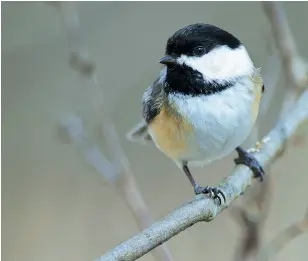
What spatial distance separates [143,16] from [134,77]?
0.43m

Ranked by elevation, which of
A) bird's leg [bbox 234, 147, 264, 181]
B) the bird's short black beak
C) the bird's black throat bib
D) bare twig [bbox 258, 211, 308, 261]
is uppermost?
the bird's short black beak

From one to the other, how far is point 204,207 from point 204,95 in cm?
40

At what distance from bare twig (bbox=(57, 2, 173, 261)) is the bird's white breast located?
8.2 inches

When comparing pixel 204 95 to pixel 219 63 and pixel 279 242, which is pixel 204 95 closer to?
pixel 219 63

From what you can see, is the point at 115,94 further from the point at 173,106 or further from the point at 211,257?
the point at 173,106

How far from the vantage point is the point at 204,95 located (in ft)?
5.44

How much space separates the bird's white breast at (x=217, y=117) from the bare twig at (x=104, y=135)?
0.68 feet

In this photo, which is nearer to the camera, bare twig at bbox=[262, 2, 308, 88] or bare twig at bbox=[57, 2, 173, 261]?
bare twig at bbox=[57, 2, 173, 261]

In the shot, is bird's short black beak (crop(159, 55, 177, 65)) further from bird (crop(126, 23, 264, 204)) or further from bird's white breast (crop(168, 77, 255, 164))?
bird's white breast (crop(168, 77, 255, 164))

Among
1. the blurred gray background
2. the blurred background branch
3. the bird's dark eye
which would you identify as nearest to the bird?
the bird's dark eye

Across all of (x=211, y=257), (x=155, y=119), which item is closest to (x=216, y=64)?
(x=155, y=119)

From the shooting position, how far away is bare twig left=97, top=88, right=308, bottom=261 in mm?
1085

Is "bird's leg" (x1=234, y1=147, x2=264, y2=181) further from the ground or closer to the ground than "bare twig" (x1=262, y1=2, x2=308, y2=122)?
closer to the ground

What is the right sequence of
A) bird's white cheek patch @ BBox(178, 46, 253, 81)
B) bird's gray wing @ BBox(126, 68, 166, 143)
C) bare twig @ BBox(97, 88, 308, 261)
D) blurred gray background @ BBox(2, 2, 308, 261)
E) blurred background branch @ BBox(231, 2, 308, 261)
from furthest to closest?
blurred gray background @ BBox(2, 2, 308, 261)
bird's gray wing @ BBox(126, 68, 166, 143)
bird's white cheek patch @ BBox(178, 46, 253, 81)
blurred background branch @ BBox(231, 2, 308, 261)
bare twig @ BBox(97, 88, 308, 261)
